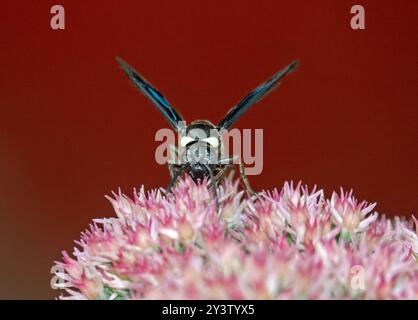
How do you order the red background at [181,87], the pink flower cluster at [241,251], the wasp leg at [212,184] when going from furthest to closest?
the red background at [181,87] < the wasp leg at [212,184] < the pink flower cluster at [241,251]

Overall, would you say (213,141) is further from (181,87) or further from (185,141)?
(181,87)

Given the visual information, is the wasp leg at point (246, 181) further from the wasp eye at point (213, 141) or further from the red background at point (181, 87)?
the red background at point (181, 87)

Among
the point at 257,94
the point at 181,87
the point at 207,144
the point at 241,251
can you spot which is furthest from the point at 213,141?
the point at 181,87

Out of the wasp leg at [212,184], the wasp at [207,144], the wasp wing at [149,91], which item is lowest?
the wasp leg at [212,184]

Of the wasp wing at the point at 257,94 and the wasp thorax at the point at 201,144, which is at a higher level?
the wasp wing at the point at 257,94

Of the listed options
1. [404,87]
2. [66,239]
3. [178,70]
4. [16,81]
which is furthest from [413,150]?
[16,81]

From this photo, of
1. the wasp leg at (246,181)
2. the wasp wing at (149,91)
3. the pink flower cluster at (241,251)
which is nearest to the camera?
the pink flower cluster at (241,251)

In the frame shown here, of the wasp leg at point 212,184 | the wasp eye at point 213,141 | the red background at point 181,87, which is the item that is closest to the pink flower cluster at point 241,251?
the wasp leg at point 212,184
